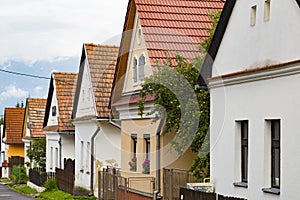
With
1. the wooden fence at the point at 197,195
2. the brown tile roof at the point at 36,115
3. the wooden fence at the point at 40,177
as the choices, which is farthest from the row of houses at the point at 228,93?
the brown tile roof at the point at 36,115

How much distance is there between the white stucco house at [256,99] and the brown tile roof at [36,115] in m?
34.6

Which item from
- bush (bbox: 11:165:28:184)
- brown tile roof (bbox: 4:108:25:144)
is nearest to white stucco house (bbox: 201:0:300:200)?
bush (bbox: 11:165:28:184)

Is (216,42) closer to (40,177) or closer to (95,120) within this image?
(95,120)

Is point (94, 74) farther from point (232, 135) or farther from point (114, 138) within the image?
point (232, 135)

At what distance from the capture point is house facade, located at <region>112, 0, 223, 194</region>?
21891 millimetres

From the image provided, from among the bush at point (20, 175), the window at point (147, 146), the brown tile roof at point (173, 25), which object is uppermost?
the brown tile roof at point (173, 25)

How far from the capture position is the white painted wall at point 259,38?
13.3 m

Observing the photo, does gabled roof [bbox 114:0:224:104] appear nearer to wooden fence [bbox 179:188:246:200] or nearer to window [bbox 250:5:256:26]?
wooden fence [bbox 179:188:246:200]

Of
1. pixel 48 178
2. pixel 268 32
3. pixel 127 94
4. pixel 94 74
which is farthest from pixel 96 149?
pixel 268 32

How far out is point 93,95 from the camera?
100ft

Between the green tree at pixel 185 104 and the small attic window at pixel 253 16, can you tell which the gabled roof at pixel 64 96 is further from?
the small attic window at pixel 253 16

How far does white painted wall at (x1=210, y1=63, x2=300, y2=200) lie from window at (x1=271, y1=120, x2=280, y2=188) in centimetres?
13

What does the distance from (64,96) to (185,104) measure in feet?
68.7

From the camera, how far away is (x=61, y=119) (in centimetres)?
3816
